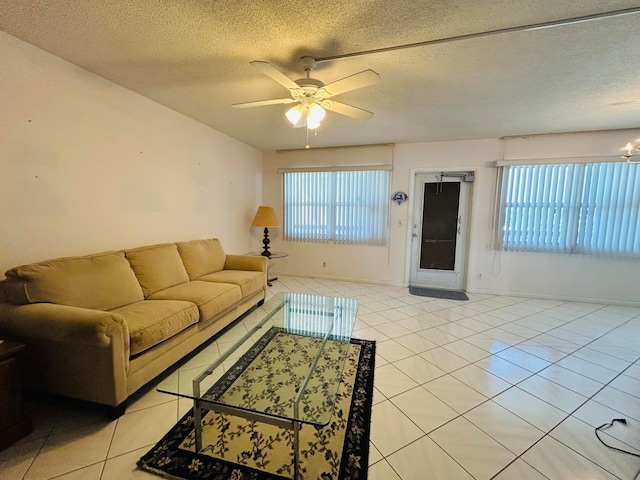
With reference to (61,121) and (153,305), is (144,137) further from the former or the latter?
(153,305)

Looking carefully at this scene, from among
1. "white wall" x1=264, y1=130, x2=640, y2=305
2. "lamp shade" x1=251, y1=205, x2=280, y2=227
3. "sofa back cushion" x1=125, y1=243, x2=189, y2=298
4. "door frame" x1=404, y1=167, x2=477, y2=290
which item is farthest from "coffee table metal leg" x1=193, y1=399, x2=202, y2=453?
"door frame" x1=404, y1=167, x2=477, y2=290

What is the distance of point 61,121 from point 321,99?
2.04 m

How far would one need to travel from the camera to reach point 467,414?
1.71 m

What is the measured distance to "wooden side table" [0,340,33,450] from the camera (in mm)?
1371

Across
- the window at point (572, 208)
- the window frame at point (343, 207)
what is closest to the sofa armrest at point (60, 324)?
the window frame at point (343, 207)

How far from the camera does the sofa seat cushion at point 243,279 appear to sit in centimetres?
291

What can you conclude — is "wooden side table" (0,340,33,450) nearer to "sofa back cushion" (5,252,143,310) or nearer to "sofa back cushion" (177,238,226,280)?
"sofa back cushion" (5,252,143,310)

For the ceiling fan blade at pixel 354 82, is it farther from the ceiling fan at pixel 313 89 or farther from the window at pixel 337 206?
the window at pixel 337 206

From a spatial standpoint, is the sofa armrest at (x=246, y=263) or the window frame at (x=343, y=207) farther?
the window frame at (x=343, y=207)

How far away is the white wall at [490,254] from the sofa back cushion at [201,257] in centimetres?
196

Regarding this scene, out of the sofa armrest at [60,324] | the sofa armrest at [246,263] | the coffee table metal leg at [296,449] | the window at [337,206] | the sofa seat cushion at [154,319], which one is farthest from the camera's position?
the window at [337,206]

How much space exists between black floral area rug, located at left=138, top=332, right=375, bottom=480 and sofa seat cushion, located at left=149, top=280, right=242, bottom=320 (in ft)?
2.36

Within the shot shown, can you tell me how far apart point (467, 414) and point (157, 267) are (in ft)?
9.11

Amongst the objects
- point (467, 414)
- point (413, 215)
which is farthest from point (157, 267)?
point (413, 215)
